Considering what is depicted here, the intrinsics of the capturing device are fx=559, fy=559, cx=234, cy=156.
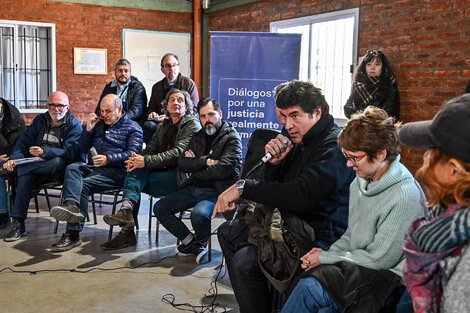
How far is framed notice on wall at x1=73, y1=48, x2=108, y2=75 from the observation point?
8148mm

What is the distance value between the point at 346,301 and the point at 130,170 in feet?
9.31

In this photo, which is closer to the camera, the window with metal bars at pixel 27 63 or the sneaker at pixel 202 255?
the sneaker at pixel 202 255

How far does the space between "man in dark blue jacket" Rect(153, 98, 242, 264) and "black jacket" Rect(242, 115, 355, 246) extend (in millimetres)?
1485

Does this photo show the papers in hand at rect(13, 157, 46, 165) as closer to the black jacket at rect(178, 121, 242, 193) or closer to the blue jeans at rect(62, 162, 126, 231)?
the blue jeans at rect(62, 162, 126, 231)

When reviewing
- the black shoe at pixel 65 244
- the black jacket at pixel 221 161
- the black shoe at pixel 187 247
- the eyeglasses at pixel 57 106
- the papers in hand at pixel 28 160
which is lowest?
the black shoe at pixel 65 244

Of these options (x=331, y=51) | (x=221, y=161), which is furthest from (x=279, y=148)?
(x=331, y=51)

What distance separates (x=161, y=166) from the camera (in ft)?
14.8

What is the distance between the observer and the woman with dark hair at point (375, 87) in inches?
200

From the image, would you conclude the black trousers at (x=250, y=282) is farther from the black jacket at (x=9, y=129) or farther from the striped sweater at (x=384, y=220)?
the black jacket at (x=9, y=129)

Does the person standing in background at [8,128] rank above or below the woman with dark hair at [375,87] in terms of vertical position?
below

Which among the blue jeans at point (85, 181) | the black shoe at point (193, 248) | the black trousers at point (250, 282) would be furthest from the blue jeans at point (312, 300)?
the blue jeans at point (85, 181)

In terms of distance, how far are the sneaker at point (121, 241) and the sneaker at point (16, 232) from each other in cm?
81

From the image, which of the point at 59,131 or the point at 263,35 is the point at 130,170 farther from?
the point at 263,35

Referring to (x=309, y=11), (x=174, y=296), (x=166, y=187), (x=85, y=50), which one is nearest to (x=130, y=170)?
(x=166, y=187)
